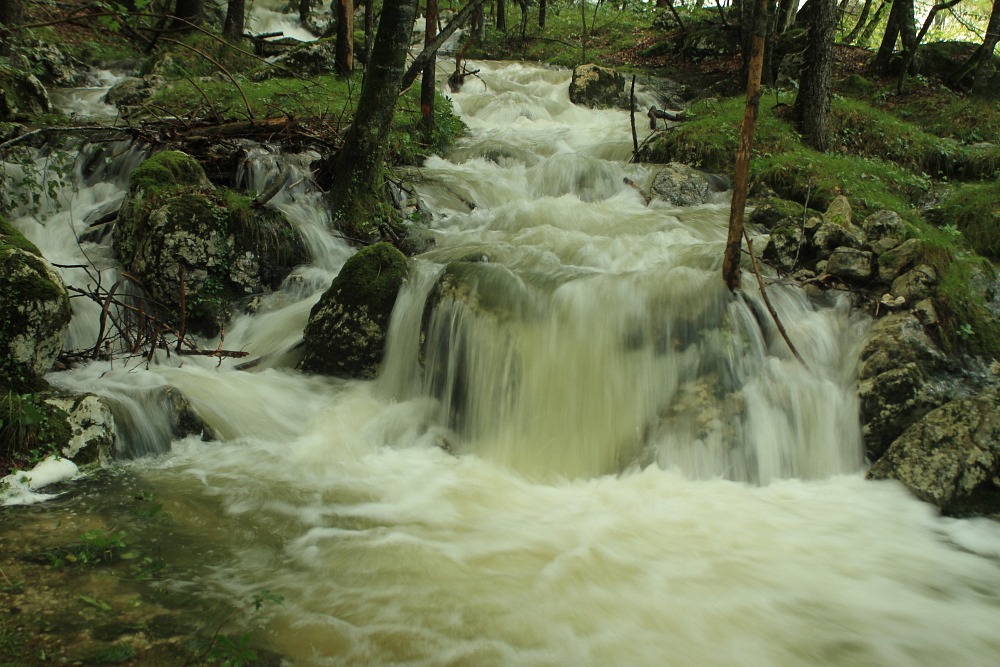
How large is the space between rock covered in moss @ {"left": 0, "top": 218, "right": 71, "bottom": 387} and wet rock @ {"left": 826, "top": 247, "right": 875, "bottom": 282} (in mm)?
6336

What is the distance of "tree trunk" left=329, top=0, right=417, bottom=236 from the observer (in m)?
6.81

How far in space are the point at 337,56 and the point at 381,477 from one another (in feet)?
39.9

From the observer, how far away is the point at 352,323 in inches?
228

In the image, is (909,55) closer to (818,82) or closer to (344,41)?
(818,82)

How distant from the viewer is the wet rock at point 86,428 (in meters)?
3.72

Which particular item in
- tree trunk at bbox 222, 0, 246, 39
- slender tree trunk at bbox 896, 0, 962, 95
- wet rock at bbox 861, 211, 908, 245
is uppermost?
tree trunk at bbox 222, 0, 246, 39

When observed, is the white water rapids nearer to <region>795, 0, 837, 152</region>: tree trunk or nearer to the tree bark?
the tree bark

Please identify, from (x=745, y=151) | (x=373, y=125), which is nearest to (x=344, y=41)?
(x=373, y=125)

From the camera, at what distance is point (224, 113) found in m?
9.47

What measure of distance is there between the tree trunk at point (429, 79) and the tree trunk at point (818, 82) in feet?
20.1

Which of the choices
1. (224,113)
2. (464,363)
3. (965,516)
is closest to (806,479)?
(965,516)

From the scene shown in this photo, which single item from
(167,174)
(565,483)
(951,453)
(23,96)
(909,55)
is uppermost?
(909,55)

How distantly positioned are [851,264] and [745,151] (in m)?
1.58

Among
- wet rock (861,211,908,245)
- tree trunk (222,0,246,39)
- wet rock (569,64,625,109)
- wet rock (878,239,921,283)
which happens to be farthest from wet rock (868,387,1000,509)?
tree trunk (222,0,246,39)
